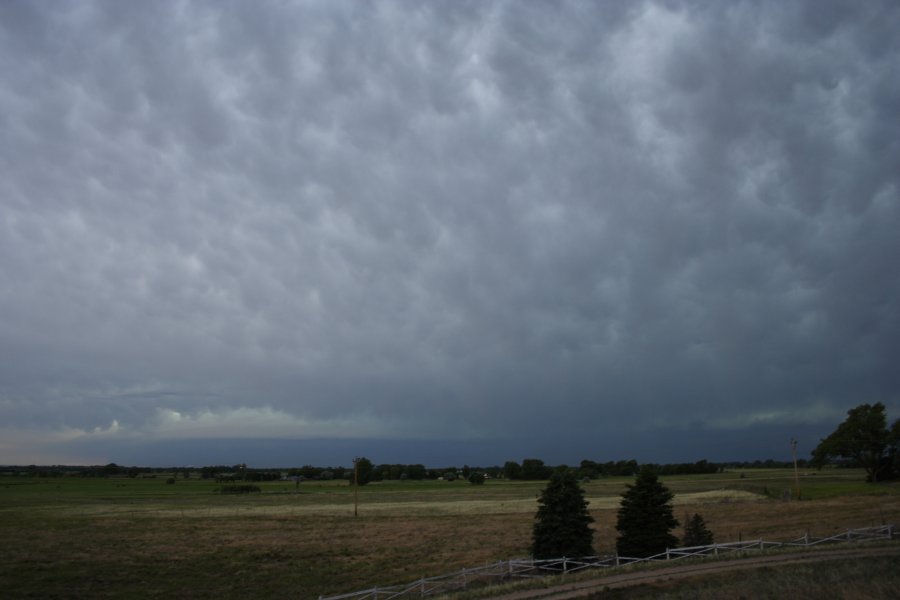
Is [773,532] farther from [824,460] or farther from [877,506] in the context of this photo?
[824,460]

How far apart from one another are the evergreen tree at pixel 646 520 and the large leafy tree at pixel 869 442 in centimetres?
7764

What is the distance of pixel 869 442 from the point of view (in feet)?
328

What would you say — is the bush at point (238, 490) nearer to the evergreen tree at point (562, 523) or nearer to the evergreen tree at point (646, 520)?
the evergreen tree at point (562, 523)

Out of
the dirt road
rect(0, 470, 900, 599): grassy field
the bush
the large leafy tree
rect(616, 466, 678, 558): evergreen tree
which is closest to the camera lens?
the dirt road

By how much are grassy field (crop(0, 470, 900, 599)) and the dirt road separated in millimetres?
12867

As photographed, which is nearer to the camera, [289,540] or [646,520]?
[646,520]

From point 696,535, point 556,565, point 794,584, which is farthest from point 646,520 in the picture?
point 794,584

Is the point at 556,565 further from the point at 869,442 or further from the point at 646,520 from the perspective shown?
the point at 869,442

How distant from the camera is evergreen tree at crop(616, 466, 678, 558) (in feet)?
128

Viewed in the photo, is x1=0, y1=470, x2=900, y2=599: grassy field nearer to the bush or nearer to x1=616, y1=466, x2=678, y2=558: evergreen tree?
x1=616, y1=466, x2=678, y2=558: evergreen tree

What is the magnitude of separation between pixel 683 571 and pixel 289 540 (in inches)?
1577

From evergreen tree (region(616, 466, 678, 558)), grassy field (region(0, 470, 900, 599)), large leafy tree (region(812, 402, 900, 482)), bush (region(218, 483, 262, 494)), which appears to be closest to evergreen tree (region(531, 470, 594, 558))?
evergreen tree (region(616, 466, 678, 558))

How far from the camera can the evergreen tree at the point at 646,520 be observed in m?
38.9

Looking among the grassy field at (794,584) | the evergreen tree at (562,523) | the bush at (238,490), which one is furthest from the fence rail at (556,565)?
the bush at (238,490)
